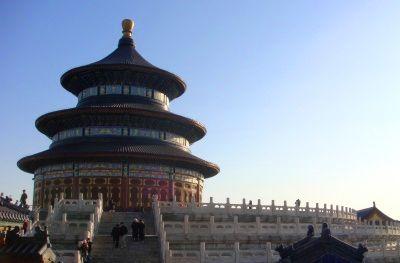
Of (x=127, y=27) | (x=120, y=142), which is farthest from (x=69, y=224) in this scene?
(x=127, y=27)

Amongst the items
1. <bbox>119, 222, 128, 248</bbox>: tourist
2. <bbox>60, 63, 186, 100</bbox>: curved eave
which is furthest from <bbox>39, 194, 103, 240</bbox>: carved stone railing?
<bbox>60, 63, 186, 100</bbox>: curved eave

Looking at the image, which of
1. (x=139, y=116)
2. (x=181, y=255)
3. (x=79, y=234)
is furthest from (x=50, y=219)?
(x=139, y=116)

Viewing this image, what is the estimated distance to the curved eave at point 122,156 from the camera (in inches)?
1556

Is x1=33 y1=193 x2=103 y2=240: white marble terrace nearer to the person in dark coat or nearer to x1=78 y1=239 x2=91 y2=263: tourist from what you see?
the person in dark coat

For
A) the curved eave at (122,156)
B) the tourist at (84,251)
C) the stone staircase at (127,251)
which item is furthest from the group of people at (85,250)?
the curved eave at (122,156)

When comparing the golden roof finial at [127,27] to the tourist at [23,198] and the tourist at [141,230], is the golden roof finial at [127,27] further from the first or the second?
the tourist at [141,230]

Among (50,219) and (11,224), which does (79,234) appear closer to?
(50,219)

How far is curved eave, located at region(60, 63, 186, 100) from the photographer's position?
45.2 metres

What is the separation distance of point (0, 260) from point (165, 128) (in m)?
35.3

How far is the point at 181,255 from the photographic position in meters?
21.7

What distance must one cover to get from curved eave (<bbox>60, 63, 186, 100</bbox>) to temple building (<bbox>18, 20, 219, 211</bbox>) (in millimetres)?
84

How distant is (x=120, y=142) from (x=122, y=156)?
285cm

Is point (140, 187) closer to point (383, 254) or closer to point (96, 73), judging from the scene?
point (96, 73)

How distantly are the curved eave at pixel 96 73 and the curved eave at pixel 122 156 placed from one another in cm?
722
